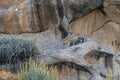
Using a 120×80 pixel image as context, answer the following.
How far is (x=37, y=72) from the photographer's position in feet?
25.8

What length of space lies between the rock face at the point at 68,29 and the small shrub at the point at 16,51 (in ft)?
0.84

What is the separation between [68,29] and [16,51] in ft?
7.62

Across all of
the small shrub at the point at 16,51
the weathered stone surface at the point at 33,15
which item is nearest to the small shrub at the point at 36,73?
the small shrub at the point at 16,51

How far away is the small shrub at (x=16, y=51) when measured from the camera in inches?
344

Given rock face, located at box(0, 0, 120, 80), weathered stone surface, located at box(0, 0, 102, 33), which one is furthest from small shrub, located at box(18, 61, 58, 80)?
weathered stone surface, located at box(0, 0, 102, 33)

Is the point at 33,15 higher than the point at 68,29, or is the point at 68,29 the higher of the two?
the point at 33,15

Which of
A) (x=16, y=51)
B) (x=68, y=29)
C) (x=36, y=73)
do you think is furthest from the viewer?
(x=68, y=29)

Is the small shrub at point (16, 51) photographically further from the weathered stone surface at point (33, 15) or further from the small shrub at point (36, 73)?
the weathered stone surface at point (33, 15)

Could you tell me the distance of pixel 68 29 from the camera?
10.7 metres

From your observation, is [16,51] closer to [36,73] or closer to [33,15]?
[36,73]

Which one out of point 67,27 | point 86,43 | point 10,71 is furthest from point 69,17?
point 10,71

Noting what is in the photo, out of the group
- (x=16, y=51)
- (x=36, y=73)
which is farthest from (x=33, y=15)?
(x=36, y=73)

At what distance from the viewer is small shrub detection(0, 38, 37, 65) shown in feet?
28.7

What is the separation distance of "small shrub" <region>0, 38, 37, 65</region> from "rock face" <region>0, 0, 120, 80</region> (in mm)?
257
